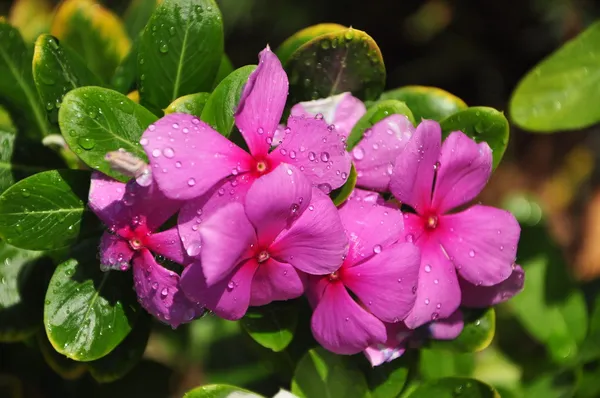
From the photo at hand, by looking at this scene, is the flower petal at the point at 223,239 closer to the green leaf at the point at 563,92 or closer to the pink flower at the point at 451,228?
the pink flower at the point at 451,228

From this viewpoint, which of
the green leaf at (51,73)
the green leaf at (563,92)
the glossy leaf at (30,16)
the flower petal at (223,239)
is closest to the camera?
the flower petal at (223,239)

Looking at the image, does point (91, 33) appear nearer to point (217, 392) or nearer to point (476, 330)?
point (217, 392)

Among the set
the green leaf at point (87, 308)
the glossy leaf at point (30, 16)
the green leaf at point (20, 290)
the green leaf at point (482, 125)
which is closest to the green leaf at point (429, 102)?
the green leaf at point (482, 125)

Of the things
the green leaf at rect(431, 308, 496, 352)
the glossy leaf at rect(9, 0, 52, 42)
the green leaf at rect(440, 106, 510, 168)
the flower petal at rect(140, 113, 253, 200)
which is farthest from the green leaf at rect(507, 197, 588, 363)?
the glossy leaf at rect(9, 0, 52, 42)

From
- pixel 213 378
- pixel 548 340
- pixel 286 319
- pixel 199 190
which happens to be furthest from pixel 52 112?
pixel 548 340

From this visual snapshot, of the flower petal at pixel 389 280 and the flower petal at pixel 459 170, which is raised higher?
the flower petal at pixel 459 170

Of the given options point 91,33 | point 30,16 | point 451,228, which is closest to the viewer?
point 451,228

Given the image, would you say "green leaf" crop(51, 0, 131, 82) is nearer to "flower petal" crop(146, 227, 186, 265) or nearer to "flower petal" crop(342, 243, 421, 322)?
"flower petal" crop(146, 227, 186, 265)

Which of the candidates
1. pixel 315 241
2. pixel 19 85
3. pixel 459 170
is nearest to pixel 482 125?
pixel 459 170
